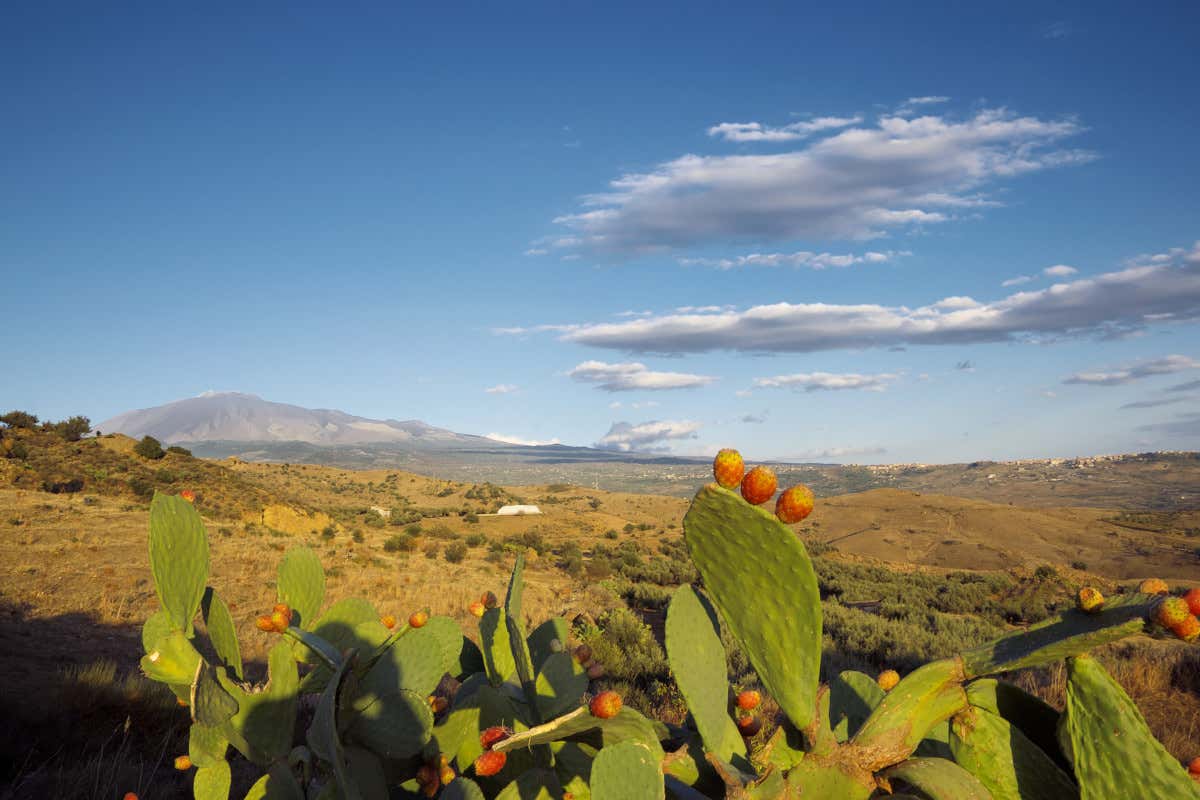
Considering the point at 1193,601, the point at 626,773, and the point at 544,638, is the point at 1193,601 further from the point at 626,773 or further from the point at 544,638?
the point at 544,638

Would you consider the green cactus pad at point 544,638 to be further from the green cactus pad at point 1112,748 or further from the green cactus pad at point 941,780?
the green cactus pad at point 1112,748

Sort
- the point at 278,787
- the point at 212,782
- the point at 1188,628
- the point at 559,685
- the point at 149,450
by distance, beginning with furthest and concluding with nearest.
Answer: the point at 149,450
the point at 212,782
the point at 278,787
the point at 559,685
the point at 1188,628

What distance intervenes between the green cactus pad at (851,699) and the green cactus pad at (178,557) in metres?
1.92

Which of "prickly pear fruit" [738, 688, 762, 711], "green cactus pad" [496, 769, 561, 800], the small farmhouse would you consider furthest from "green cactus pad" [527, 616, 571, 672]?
the small farmhouse

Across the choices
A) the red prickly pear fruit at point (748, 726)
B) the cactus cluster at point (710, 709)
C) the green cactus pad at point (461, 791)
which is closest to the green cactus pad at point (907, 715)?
the cactus cluster at point (710, 709)

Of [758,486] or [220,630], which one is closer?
[758,486]

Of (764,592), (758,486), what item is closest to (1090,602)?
(764,592)

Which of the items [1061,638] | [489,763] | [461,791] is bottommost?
[461,791]

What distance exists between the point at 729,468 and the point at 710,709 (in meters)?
0.73

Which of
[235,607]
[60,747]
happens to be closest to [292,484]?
[235,607]

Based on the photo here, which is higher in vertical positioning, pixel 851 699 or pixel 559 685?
pixel 559 685

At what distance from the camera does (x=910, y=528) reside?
47500 mm

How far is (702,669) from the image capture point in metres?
1.66

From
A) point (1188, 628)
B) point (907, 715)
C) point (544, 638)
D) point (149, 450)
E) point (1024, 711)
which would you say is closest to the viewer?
point (1188, 628)
